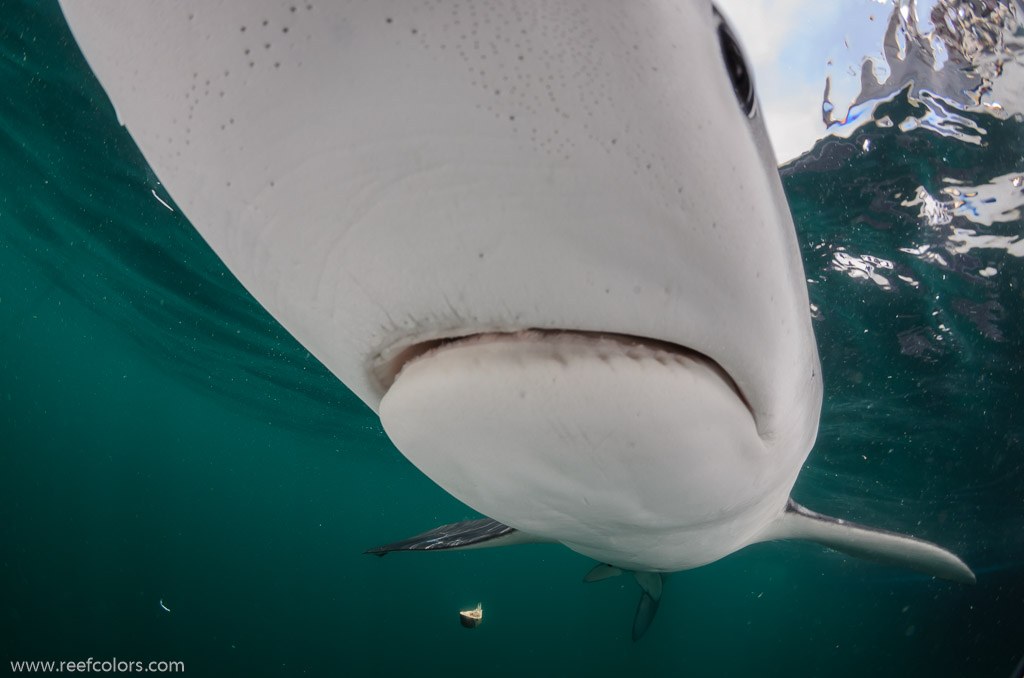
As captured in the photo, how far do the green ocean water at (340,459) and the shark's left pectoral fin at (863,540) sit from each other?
4759 millimetres

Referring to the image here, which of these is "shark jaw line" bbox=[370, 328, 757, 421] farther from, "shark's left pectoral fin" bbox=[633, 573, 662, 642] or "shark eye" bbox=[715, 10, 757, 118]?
"shark's left pectoral fin" bbox=[633, 573, 662, 642]

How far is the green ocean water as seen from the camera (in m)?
8.36

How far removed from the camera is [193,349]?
19875 millimetres

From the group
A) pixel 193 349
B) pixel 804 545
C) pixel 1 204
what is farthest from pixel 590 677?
pixel 1 204

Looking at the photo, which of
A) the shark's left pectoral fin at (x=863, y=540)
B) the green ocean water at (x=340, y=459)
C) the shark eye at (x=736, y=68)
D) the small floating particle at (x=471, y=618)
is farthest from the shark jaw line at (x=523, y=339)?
the small floating particle at (x=471, y=618)

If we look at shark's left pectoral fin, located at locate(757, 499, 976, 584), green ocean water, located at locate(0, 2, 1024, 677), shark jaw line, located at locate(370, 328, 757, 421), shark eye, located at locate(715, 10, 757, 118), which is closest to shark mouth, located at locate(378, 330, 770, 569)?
shark jaw line, located at locate(370, 328, 757, 421)

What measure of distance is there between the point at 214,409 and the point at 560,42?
36.4 meters

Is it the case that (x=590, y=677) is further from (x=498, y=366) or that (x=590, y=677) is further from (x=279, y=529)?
(x=279, y=529)

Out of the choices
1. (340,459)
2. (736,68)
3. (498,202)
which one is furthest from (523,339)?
(340,459)

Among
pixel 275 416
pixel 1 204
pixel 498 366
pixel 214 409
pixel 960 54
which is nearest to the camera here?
pixel 498 366

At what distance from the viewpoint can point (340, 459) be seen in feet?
119

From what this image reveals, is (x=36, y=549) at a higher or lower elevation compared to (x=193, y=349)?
lower

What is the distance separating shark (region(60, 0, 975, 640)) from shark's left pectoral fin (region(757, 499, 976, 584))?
10.7ft

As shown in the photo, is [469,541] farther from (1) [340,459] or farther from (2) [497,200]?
(1) [340,459]
